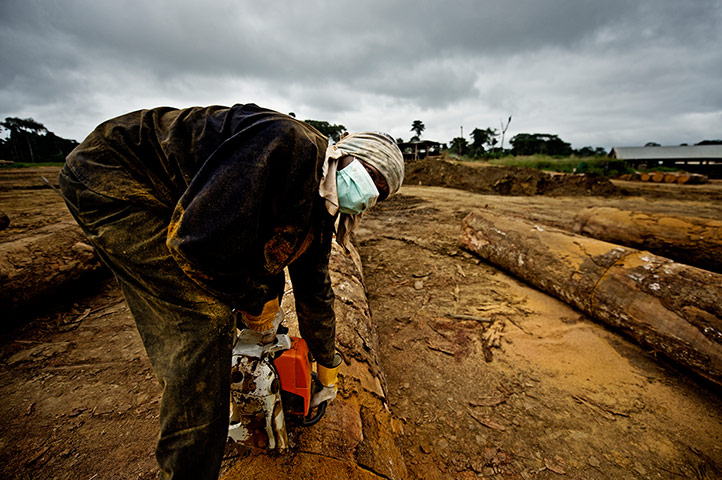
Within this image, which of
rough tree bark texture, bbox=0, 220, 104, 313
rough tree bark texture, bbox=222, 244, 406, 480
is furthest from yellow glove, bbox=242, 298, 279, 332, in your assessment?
rough tree bark texture, bbox=0, 220, 104, 313

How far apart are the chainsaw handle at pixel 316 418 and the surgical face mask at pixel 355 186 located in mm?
944

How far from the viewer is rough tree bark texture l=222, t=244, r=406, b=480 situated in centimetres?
107

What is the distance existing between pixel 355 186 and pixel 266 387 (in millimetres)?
813

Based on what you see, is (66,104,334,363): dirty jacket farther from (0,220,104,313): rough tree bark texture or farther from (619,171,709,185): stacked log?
(619,171,709,185): stacked log

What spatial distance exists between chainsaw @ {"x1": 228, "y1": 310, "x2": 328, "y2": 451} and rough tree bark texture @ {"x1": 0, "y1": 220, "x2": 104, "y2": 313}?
2.61 metres

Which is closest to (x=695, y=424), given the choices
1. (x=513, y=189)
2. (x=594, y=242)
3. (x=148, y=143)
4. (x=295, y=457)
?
(x=594, y=242)

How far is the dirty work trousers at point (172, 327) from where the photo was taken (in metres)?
0.83

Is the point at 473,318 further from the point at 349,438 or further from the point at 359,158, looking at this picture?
the point at 359,158

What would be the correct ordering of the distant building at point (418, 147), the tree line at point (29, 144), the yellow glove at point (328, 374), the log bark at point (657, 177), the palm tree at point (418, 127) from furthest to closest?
the palm tree at point (418, 127), the tree line at point (29, 144), the distant building at point (418, 147), the log bark at point (657, 177), the yellow glove at point (328, 374)

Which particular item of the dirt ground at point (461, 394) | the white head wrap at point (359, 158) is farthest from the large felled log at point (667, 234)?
the white head wrap at point (359, 158)

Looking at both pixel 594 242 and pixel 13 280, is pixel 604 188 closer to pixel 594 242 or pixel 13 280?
pixel 594 242

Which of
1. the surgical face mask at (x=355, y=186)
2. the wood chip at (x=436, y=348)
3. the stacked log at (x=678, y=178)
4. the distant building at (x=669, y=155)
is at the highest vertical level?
the distant building at (x=669, y=155)

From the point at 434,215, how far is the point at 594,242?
3.80 meters

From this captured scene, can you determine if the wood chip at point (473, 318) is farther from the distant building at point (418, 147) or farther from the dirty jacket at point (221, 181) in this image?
the distant building at point (418, 147)
